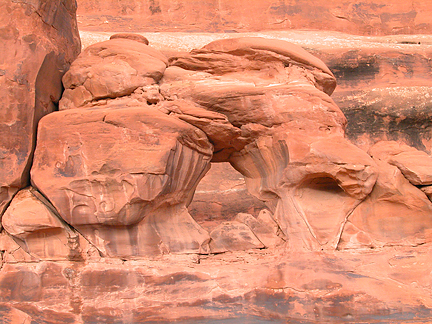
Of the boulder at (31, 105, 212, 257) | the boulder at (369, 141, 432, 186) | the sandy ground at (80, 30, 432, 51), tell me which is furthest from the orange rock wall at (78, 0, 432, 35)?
the boulder at (31, 105, 212, 257)

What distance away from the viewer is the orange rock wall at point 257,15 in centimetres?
880

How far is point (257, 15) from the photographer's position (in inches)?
354

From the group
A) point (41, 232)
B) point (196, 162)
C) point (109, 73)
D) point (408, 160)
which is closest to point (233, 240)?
point (196, 162)

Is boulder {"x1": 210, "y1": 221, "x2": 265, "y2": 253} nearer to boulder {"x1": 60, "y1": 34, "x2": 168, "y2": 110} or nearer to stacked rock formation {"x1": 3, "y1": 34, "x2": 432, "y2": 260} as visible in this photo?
stacked rock formation {"x1": 3, "y1": 34, "x2": 432, "y2": 260}

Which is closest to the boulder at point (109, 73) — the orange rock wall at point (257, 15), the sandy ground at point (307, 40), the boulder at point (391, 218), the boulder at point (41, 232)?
the boulder at point (41, 232)

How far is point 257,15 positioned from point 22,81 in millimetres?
6856

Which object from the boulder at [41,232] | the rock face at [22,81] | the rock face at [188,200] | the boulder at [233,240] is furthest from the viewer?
the boulder at [233,240]

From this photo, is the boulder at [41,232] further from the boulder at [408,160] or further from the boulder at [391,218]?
the boulder at [408,160]

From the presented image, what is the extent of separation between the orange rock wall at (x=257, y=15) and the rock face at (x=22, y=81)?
5590 millimetres

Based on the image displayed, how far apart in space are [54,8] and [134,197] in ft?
6.85

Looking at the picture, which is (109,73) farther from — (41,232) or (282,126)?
(282,126)

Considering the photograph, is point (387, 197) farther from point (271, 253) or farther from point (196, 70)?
point (196, 70)

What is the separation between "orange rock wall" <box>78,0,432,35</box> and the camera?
880cm

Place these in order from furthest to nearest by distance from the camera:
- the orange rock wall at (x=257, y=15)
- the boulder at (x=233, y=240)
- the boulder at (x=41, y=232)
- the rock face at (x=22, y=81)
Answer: the orange rock wall at (x=257, y=15) → the boulder at (x=233, y=240) → the rock face at (x=22, y=81) → the boulder at (x=41, y=232)
